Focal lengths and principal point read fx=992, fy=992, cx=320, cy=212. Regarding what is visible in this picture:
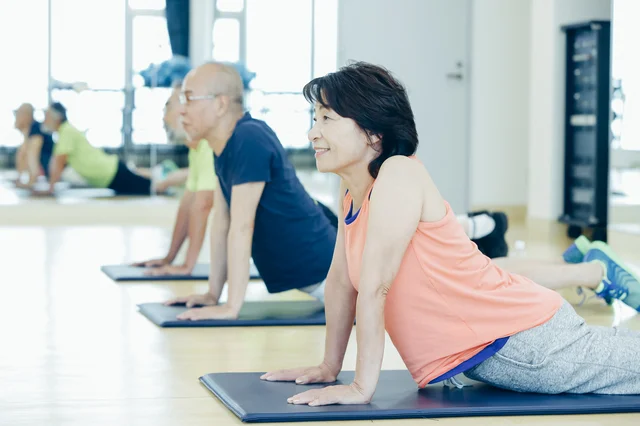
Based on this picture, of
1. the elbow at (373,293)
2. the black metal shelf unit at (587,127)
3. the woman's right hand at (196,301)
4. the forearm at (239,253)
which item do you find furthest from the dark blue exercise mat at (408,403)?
the black metal shelf unit at (587,127)

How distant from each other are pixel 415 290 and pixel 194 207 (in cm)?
235

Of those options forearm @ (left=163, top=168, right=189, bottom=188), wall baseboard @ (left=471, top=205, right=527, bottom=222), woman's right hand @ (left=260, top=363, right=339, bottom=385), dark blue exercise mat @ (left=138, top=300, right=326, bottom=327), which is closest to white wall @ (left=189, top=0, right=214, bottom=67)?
forearm @ (left=163, top=168, right=189, bottom=188)

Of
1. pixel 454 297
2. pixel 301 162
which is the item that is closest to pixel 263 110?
pixel 301 162

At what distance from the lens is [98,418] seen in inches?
86.4

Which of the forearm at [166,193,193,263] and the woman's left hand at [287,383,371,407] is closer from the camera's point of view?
the woman's left hand at [287,383,371,407]

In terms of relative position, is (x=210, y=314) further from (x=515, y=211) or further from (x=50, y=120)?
(x=515, y=211)

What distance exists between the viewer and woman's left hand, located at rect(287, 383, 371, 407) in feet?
7.14

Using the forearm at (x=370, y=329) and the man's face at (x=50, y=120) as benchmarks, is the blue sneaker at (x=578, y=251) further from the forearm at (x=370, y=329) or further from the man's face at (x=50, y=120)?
the man's face at (x=50, y=120)

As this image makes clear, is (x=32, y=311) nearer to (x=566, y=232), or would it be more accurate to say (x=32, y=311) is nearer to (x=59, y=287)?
(x=59, y=287)

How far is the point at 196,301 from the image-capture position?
12.0 feet

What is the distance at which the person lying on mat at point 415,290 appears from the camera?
6.91 ft

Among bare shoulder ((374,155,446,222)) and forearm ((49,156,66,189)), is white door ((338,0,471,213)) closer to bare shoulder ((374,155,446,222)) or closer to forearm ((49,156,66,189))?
forearm ((49,156,66,189))

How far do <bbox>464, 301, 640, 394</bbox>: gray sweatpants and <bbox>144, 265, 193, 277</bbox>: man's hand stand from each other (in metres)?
2.45

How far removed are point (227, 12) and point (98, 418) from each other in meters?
6.60
